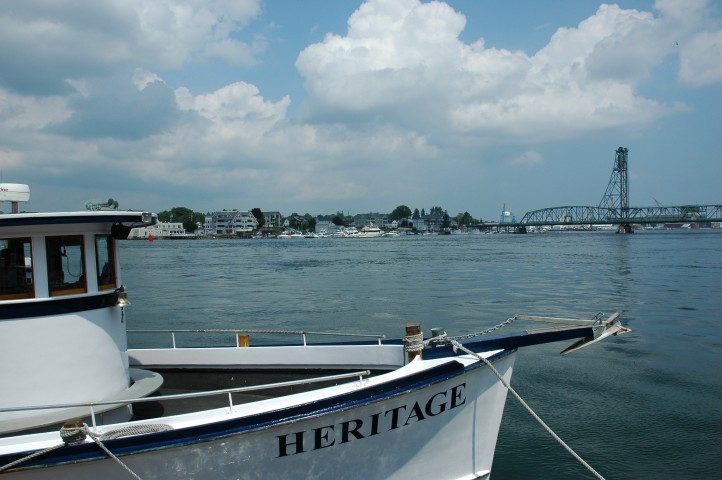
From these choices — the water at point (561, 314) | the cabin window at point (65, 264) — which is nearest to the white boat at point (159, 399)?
the cabin window at point (65, 264)

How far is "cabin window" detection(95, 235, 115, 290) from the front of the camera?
638 cm

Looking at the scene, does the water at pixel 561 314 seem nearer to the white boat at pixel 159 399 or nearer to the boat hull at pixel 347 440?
the boat hull at pixel 347 440

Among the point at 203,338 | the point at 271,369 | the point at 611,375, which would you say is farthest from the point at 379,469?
the point at 203,338

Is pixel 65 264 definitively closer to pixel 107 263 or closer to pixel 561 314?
pixel 107 263

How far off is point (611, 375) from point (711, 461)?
443cm

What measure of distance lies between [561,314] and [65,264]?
19.2 metres

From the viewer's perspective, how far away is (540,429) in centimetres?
1042

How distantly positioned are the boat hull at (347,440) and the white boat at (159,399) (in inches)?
0.5

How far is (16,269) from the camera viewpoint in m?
5.86

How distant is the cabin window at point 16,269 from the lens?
583cm

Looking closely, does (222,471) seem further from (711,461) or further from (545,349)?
(545,349)

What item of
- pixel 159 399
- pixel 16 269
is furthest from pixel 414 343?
pixel 16 269

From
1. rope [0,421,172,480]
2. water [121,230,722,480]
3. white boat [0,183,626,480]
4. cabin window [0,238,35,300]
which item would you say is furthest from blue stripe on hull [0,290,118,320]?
water [121,230,722,480]

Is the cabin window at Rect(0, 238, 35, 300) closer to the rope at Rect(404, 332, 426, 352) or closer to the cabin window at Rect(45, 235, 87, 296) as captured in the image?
the cabin window at Rect(45, 235, 87, 296)
